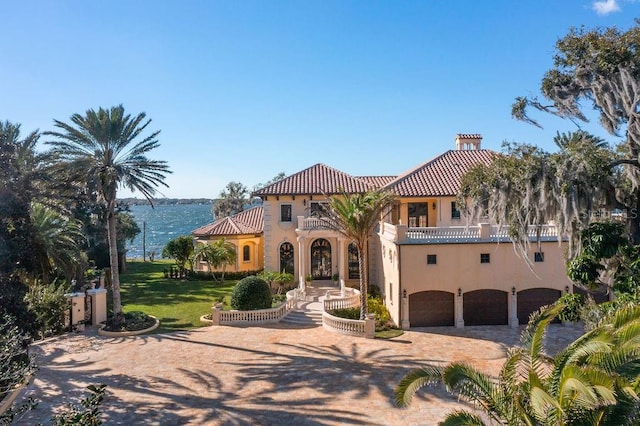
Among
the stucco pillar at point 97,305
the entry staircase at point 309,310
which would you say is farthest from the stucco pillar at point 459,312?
the stucco pillar at point 97,305

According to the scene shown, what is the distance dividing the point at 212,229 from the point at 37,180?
2087 centimetres

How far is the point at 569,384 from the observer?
6.52m

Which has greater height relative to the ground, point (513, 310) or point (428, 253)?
point (428, 253)

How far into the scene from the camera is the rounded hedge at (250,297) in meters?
23.2

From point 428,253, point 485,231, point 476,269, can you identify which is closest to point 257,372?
point 428,253

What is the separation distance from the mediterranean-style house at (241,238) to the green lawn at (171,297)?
2.01 metres

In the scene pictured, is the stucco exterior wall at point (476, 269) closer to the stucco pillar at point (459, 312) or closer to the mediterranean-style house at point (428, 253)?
the mediterranean-style house at point (428, 253)

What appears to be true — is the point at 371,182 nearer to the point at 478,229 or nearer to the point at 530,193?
the point at 478,229

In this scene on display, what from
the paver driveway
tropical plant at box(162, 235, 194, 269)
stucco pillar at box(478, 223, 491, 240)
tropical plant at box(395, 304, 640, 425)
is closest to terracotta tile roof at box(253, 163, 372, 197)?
stucco pillar at box(478, 223, 491, 240)

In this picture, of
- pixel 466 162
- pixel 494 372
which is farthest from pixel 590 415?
pixel 466 162

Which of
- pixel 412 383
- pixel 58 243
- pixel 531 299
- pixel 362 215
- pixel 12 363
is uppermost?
pixel 362 215

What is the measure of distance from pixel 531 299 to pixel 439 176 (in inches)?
395

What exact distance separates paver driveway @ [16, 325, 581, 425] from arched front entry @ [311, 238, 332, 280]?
935cm

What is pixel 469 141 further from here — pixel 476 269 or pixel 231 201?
pixel 231 201
